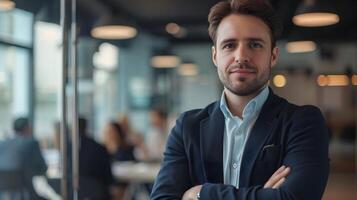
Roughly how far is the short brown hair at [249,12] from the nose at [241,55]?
13 cm

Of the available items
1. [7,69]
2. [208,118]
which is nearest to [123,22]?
[7,69]

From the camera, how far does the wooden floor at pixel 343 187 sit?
8.03m

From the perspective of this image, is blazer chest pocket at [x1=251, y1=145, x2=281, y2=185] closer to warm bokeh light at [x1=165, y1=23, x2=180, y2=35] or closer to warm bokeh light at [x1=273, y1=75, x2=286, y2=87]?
warm bokeh light at [x1=273, y1=75, x2=286, y2=87]

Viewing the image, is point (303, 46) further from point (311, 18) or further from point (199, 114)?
point (199, 114)

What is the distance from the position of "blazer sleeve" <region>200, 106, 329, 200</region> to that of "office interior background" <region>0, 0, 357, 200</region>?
1.41m

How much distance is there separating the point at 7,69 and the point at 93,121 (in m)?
4.71

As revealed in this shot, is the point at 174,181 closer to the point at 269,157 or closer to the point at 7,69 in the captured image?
the point at 269,157

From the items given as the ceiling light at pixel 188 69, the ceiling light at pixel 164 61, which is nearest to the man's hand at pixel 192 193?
the ceiling light at pixel 188 69

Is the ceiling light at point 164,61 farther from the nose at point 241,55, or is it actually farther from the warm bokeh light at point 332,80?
the nose at point 241,55

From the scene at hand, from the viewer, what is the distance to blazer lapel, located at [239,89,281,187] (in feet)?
6.22

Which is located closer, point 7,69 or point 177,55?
point 7,69

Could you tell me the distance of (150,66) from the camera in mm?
12312

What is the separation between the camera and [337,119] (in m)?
10.8

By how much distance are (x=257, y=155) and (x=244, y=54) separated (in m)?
0.33
